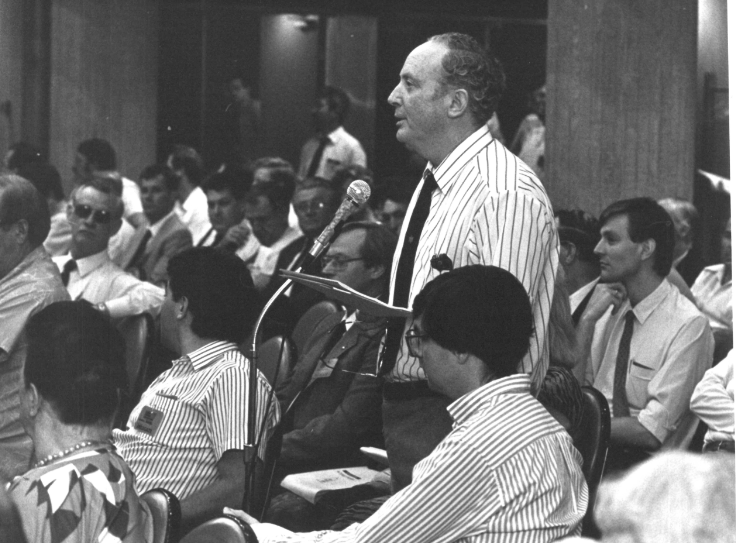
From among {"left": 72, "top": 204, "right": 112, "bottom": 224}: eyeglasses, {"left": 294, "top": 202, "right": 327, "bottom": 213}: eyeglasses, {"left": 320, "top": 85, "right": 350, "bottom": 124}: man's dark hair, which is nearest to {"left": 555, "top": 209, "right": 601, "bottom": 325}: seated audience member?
{"left": 294, "top": 202, "right": 327, "bottom": 213}: eyeglasses

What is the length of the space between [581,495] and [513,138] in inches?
303

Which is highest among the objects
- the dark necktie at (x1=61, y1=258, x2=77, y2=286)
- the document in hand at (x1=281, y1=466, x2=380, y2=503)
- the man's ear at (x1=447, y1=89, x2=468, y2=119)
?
the man's ear at (x1=447, y1=89, x2=468, y2=119)

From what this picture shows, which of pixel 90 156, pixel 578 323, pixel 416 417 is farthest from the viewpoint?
pixel 90 156

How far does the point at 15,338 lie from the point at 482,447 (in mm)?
1858

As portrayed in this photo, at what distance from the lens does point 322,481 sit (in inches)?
143

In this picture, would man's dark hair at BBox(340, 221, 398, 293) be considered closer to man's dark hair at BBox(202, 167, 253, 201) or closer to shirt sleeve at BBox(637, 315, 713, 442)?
shirt sleeve at BBox(637, 315, 713, 442)

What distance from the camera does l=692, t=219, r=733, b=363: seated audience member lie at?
4.82 metres

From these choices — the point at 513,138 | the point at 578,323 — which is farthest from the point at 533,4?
the point at 578,323

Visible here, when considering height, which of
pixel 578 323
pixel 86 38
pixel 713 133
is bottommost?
pixel 578 323

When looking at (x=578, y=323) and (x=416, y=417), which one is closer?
(x=416, y=417)

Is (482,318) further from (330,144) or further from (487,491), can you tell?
(330,144)

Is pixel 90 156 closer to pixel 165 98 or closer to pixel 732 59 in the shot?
pixel 165 98

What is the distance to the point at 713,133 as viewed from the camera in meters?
5.62

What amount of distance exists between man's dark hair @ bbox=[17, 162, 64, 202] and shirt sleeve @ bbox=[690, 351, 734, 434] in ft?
14.8
